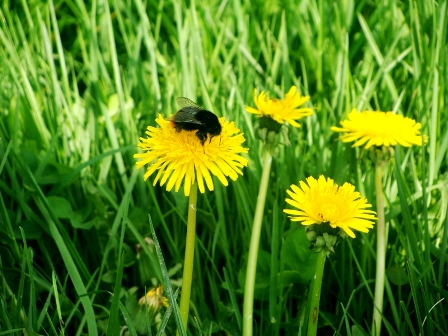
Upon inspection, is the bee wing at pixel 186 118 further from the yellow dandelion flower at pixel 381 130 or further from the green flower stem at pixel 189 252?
the yellow dandelion flower at pixel 381 130

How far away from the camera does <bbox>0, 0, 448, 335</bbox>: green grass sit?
1.12 metres

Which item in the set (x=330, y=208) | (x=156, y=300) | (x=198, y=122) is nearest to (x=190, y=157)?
(x=198, y=122)

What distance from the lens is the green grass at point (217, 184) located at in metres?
1.12

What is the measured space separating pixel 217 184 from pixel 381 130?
0.41m

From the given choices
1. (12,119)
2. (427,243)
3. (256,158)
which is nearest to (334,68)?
(256,158)

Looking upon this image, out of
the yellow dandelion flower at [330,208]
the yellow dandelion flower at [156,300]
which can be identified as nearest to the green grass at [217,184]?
the yellow dandelion flower at [156,300]

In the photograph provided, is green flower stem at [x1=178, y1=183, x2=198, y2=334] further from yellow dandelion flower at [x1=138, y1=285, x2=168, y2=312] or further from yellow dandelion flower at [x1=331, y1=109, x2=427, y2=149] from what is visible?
yellow dandelion flower at [x1=331, y1=109, x2=427, y2=149]

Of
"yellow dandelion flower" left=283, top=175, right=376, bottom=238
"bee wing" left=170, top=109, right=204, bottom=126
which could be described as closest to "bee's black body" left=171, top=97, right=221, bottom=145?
"bee wing" left=170, top=109, right=204, bottom=126

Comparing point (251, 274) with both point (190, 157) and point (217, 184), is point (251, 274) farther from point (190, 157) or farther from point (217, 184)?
point (217, 184)

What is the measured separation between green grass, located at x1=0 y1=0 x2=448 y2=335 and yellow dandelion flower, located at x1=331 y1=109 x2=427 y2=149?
0.07m

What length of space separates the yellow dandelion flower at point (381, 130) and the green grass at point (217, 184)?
0.07 metres

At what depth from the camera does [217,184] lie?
4.35 feet

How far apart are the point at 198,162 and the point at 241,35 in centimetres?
105

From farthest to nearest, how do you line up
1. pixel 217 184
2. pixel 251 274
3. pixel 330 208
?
pixel 217 184 < pixel 251 274 < pixel 330 208
